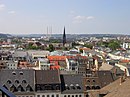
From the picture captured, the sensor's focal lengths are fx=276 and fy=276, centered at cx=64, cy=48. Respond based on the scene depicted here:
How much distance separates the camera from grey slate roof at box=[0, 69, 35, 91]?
134 feet

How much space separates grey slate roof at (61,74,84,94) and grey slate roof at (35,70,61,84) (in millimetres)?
1225

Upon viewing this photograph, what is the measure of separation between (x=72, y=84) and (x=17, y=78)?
8367 mm

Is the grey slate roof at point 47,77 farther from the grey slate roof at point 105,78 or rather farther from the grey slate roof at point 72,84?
the grey slate roof at point 105,78

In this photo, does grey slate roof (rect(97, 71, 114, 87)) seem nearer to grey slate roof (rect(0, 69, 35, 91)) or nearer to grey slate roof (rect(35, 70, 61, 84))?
grey slate roof (rect(35, 70, 61, 84))

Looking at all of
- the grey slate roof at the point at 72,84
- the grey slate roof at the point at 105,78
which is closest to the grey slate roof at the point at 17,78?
the grey slate roof at the point at 72,84

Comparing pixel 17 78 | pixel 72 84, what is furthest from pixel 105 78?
pixel 17 78

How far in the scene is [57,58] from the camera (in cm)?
10056

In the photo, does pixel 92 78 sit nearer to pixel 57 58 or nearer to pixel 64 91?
pixel 64 91

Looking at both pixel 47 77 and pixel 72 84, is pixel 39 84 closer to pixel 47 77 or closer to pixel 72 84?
pixel 47 77

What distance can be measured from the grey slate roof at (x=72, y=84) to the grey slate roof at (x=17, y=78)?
4.79 metres

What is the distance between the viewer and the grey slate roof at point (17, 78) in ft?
134

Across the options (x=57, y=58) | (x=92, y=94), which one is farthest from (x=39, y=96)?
(x=57, y=58)

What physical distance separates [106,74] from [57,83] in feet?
29.7

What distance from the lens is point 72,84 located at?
138ft
